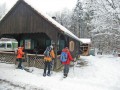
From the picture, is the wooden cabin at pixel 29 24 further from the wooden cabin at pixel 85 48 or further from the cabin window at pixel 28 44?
the wooden cabin at pixel 85 48

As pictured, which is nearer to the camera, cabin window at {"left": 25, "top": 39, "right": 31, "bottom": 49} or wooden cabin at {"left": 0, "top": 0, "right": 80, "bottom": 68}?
wooden cabin at {"left": 0, "top": 0, "right": 80, "bottom": 68}

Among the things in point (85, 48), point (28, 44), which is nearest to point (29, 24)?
point (28, 44)

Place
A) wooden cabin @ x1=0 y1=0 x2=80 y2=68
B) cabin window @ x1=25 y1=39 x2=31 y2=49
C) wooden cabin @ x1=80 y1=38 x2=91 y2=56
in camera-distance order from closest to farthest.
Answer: wooden cabin @ x1=0 y1=0 x2=80 y2=68 < cabin window @ x1=25 y1=39 x2=31 y2=49 < wooden cabin @ x1=80 y1=38 x2=91 y2=56

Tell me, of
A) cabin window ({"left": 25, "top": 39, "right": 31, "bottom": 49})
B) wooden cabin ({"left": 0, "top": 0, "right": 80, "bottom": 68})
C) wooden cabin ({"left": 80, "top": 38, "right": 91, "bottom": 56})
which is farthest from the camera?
wooden cabin ({"left": 80, "top": 38, "right": 91, "bottom": 56})

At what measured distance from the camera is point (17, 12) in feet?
57.8

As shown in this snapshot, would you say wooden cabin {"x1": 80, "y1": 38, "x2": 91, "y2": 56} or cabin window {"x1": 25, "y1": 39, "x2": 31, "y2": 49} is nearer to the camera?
cabin window {"x1": 25, "y1": 39, "x2": 31, "y2": 49}

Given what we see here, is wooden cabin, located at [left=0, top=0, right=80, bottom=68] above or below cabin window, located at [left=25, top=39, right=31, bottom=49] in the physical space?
above

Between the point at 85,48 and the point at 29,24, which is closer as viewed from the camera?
the point at 29,24

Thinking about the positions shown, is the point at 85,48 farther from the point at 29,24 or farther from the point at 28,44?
the point at 29,24

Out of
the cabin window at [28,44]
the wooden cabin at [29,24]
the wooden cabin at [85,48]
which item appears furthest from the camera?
the wooden cabin at [85,48]

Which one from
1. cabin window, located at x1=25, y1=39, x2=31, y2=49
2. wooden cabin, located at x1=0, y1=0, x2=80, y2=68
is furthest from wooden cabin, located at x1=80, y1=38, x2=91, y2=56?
wooden cabin, located at x1=0, y1=0, x2=80, y2=68

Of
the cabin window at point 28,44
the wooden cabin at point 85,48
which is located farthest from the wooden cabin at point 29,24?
the wooden cabin at point 85,48

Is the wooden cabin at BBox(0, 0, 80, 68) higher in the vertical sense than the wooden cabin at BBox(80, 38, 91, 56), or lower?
higher

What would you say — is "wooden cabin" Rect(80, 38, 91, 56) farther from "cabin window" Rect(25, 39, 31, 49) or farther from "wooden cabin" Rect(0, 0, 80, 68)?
"wooden cabin" Rect(0, 0, 80, 68)
